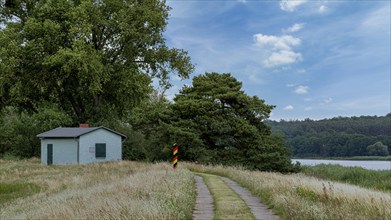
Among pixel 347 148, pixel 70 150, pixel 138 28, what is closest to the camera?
pixel 70 150

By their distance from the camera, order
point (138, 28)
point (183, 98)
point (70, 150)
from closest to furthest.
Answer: point (70, 150)
point (138, 28)
point (183, 98)

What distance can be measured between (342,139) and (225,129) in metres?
47.7

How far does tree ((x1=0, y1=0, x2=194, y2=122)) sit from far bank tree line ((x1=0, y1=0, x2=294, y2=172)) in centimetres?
9

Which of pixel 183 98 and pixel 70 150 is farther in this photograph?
pixel 183 98

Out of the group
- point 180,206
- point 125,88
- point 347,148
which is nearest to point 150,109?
point 125,88

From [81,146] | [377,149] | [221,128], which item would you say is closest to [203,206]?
[81,146]

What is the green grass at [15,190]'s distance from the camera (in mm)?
17188

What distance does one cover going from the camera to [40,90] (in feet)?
124

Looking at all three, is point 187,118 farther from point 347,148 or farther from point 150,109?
point 347,148

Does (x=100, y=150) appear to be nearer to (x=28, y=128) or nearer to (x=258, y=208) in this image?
(x=28, y=128)

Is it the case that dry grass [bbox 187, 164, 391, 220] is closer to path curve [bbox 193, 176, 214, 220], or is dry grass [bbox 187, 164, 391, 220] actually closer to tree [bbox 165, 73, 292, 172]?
path curve [bbox 193, 176, 214, 220]

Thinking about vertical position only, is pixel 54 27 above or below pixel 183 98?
above

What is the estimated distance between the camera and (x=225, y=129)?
36.1 m

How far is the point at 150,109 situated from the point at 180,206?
32.8 metres
